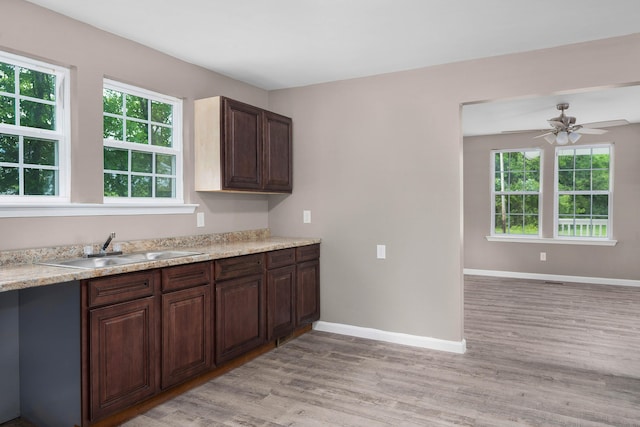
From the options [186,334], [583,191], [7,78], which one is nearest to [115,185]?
[7,78]

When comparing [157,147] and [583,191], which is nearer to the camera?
[157,147]

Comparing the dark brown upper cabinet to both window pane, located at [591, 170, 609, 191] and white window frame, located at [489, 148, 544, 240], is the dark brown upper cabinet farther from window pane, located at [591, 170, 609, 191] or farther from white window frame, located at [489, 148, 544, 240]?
window pane, located at [591, 170, 609, 191]

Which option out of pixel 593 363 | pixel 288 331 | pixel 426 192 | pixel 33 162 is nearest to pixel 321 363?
pixel 288 331

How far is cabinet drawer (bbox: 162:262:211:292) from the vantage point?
2709mm

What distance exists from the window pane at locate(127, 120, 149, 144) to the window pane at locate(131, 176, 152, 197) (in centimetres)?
28

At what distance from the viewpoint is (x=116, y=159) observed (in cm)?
323

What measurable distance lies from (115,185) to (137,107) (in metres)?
0.64

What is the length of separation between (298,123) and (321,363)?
2.33 metres

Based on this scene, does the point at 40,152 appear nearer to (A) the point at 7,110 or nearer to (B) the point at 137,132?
(A) the point at 7,110

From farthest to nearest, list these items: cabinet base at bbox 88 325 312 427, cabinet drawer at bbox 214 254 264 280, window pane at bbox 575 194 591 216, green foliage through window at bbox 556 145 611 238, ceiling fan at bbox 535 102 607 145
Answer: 1. window pane at bbox 575 194 591 216
2. green foliage through window at bbox 556 145 611 238
3. ceiling fan at bbox 535 102 607 145
4. cabinet drawer at bbox 214 254 264 280
5. cabinet base at bbox 88 325 312 427

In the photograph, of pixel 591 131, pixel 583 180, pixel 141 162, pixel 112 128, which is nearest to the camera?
pixel 112 128

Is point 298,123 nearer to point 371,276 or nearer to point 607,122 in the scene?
point 371,276

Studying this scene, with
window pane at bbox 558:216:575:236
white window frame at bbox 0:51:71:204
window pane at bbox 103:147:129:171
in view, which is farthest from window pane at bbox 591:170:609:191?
white window frame at bbox 0:51:71:204

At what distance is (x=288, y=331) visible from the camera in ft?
12.8
